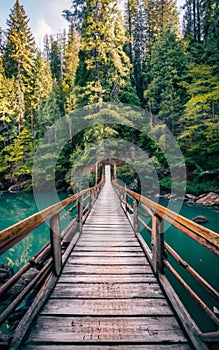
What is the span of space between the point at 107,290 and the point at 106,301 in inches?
8.7

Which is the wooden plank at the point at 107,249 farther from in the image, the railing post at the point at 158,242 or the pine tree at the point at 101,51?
the pine tree at the point at 101,51

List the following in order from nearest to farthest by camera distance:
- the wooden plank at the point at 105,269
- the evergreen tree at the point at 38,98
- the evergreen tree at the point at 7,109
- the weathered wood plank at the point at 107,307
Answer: the weathered wood plank at the point at 107,307
the wooden plank at the point at 105,269
the evergreen tree at the point at 7,109
the evergreen tree at the point at 38,98

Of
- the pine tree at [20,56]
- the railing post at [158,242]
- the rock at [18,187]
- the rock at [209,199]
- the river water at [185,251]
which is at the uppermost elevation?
the pine tree at [20,56]

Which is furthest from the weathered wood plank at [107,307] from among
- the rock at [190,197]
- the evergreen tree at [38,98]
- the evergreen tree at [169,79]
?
the evergreen tree at [38,98]

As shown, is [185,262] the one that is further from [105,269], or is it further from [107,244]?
[107,244]

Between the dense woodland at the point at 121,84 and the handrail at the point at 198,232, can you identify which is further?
the dense woodland at the point at 121,84

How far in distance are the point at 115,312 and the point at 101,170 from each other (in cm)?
2046

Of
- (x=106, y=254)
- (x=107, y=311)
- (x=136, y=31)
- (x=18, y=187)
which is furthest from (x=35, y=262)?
(x=136, y=31)

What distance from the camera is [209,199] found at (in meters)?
14.5

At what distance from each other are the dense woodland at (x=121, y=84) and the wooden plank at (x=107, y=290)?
1397cm

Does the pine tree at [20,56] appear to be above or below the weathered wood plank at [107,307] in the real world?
above

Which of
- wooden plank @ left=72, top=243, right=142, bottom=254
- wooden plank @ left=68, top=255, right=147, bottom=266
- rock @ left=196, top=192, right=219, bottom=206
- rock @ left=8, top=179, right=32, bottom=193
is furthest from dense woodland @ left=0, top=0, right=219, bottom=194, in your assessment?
wooden plank @ left=68, top=255, right=147, bottom=266

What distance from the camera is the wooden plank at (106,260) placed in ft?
10.1

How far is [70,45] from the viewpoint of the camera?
32.0 meters
